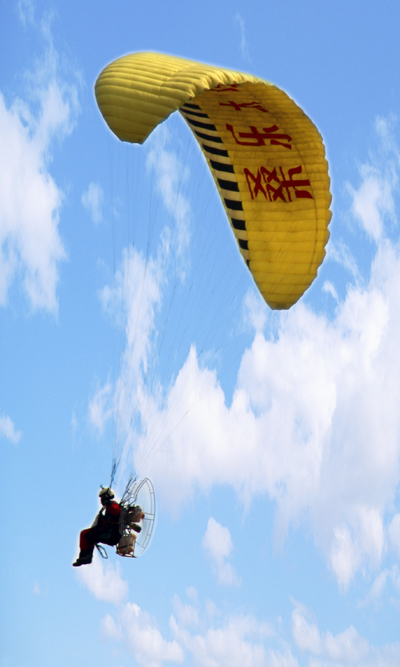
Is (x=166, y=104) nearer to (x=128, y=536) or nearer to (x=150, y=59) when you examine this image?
(x=150, y=59)

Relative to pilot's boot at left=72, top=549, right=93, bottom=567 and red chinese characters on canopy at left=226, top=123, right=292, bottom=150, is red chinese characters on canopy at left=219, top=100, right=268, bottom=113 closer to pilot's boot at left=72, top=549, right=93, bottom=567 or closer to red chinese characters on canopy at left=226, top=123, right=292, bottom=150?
red chinese characters on canopy at left=226, top=123, right=292, bottom=150

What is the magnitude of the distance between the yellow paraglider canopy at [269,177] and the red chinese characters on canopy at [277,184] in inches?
0.6

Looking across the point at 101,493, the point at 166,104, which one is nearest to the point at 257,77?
the point at 166,104

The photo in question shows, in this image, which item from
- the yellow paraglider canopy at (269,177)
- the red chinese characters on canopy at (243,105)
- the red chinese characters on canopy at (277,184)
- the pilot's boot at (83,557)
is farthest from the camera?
the red chinese characters on canopy at (277,184)

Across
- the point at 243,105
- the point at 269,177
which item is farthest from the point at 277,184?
the point at 243,105

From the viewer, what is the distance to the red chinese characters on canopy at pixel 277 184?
2305cm

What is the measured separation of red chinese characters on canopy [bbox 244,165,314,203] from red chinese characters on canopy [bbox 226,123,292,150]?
1.44 ft

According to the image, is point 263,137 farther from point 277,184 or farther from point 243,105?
point 277,184

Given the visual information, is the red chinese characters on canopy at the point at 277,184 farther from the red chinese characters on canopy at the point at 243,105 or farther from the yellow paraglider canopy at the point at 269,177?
the red chinese characters on canopy at the point at 243,105

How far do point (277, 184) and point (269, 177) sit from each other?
7.7 inches

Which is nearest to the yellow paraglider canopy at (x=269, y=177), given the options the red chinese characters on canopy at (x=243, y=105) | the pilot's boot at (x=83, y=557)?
the red chinese characters on canopy at (x=243, y=105)

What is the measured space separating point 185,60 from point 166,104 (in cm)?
193

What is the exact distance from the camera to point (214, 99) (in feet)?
75.0

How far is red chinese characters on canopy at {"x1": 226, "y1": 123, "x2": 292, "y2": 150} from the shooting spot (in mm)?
22891
